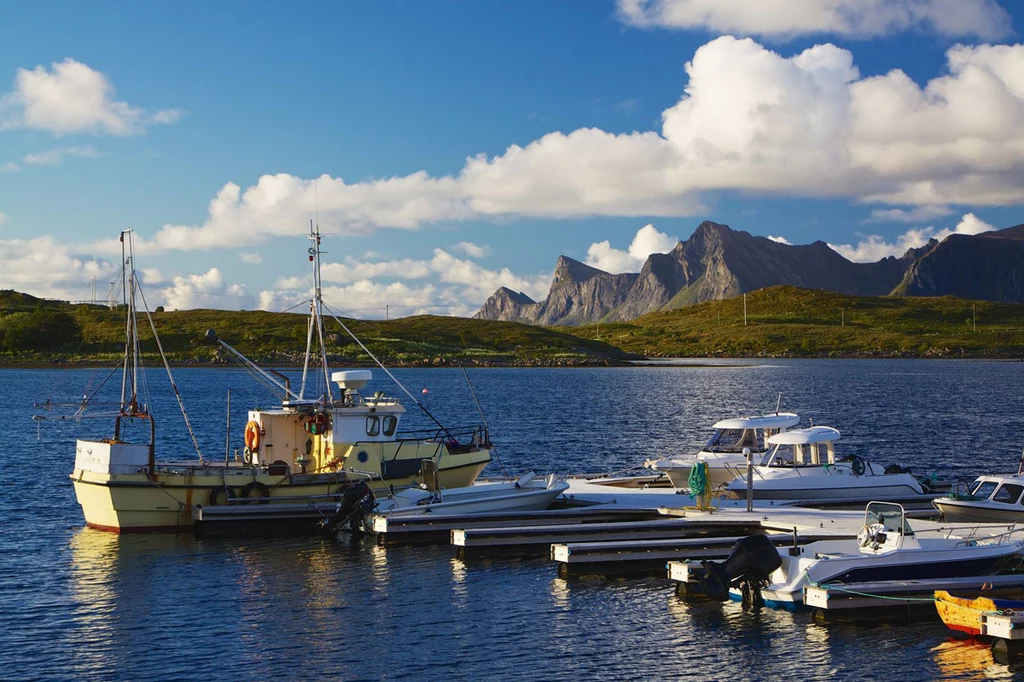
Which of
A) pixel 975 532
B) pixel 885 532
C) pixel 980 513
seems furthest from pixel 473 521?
pixel 980 513

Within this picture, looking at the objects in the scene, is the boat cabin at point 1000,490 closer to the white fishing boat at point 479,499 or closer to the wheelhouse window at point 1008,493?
the wheelhouse window at point 1008,493

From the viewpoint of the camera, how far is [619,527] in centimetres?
3011

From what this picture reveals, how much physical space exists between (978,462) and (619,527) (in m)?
33.0

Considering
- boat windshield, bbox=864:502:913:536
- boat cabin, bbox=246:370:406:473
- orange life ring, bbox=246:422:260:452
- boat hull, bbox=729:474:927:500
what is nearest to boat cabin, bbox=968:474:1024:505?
boat hull, bbox=729:474:927:500

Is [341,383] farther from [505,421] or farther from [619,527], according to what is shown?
[505,421]

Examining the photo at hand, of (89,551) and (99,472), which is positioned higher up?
(99,472)

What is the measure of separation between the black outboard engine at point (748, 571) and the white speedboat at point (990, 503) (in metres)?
9.18

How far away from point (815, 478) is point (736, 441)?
3570 mm

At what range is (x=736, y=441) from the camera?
38.2m

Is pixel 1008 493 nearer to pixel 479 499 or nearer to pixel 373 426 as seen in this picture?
pixel 479 499

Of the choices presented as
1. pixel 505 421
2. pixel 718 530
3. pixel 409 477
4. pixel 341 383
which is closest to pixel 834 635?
pixel 718 530

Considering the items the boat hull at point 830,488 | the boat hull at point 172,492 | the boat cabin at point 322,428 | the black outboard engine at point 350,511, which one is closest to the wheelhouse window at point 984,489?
the boat hull at point 830,488

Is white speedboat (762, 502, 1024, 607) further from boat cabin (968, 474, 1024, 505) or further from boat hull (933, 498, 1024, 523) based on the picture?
boat cabin (968, 474, 1024, 505)

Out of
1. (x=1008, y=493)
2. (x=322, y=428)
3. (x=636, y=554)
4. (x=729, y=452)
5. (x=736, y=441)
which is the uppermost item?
(x=322, y=428)
